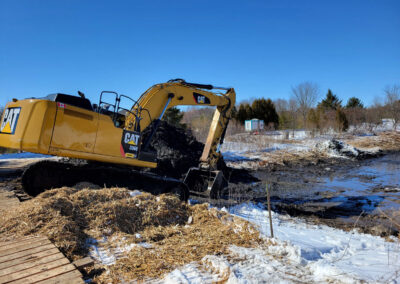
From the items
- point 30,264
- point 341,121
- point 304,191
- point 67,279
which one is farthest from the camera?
point 341,121

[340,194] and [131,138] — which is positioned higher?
[131,138]

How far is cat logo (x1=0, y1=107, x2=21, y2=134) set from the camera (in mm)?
4672

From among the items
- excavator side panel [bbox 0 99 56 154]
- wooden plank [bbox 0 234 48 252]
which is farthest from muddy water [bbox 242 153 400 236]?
excavator side panel [bbox 0 99 56 154]

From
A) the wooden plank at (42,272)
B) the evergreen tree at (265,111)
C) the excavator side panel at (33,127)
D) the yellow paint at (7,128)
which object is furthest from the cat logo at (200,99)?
the evergreen tree at (265,111)

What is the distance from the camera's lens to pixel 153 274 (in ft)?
9.98

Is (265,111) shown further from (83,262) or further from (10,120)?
(83,262)

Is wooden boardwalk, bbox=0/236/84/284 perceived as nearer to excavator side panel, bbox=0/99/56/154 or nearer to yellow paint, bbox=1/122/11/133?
excavator side panel, bbox=0/99/56/154

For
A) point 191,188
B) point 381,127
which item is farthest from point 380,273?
point 381,127

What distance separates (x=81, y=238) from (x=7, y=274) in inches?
45.9

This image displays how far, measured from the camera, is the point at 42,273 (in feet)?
9.34

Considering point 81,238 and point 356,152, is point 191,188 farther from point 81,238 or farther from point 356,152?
point 356,152

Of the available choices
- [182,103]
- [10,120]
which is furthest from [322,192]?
[10,120]

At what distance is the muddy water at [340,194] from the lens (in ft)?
19.6

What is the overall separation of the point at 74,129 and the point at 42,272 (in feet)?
8.61
